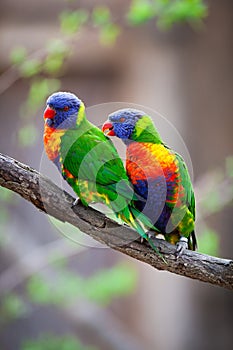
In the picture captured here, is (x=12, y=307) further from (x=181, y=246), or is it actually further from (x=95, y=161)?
(x=95, y=161)

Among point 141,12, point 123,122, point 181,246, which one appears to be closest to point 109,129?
point 123,122

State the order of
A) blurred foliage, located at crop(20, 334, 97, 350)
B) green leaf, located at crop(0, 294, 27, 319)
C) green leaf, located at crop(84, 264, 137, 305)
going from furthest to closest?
blurred foliage, located at crop(20, 334, 97, 350) < green leaf, located at crop(0, 294, 27, 319) < green leaf, located at crop(84, 264, 137, 305)

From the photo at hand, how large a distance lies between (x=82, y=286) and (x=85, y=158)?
143 cm

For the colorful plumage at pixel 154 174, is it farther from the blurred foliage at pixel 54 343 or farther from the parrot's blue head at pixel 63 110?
the blurred foliage at pixel 54 343

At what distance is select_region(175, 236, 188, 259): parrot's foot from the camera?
957 millimetres

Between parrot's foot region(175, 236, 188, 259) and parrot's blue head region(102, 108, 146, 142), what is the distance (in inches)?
9.2

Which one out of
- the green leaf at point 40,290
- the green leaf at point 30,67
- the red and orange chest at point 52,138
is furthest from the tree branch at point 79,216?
the green leaf at point 40,290

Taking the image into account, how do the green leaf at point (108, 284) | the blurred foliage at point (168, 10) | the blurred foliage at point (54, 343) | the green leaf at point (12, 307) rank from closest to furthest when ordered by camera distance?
the blurred foliage at point (168, 10) < the green leaf at point (108, 284) < the green leaf at point (12, 307) < the blurred foliage at point (54, 343)

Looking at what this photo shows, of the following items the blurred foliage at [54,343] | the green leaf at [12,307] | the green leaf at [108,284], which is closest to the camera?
the green leaf at [108,284]

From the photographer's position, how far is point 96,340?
259cm

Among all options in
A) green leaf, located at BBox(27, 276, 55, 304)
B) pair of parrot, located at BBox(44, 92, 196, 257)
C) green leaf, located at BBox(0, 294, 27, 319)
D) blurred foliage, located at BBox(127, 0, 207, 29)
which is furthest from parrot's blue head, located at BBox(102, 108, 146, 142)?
green leaf, located at BBox(0, 294, 27, 319)

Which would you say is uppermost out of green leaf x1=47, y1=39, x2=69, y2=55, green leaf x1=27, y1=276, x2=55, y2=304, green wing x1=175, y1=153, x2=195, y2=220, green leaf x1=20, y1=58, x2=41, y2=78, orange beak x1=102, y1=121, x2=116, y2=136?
green leaf x1=47, y1=39, x2=69, y2=55

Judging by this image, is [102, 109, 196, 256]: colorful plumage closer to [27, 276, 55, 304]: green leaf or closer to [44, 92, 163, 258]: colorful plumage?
[44, 92, 163, 258]: colorful plumage

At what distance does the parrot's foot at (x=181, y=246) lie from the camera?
3.14 ft
